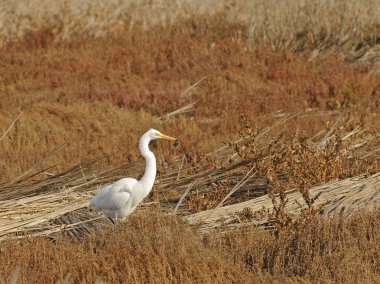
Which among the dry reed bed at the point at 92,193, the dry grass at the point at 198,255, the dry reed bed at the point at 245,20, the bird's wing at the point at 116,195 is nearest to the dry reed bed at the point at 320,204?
the dry reed bed at the point at 92,193

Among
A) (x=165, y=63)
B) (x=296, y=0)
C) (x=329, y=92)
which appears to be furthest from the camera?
(x=296, y=0)

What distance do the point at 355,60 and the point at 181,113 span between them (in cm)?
509

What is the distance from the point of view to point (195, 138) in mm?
12242

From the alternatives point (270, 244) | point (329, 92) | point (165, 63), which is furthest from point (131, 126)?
point (270, 244)

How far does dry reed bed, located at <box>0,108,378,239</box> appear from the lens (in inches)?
307

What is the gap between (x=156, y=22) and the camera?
20.5 metres

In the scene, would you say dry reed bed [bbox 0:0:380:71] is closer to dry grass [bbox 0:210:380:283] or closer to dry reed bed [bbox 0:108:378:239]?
dry reed bed [bbox 0:108:378:239]

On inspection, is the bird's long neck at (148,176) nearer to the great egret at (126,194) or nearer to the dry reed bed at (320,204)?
the great egret at (126,194)

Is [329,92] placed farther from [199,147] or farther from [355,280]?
[355,280]

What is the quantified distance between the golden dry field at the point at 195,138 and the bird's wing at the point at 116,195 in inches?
7.2

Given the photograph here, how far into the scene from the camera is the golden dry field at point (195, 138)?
263 inches

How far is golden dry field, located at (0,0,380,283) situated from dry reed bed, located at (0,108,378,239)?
0.06 feet

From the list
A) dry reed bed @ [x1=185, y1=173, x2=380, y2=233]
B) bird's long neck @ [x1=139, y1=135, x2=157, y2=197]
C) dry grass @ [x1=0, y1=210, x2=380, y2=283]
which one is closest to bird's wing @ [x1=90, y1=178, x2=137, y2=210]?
bird's long neck @ [x1=139, y1=135, x2=157, y2=197]

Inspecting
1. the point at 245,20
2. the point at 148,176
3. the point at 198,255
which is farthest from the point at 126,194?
the point at 245,20
